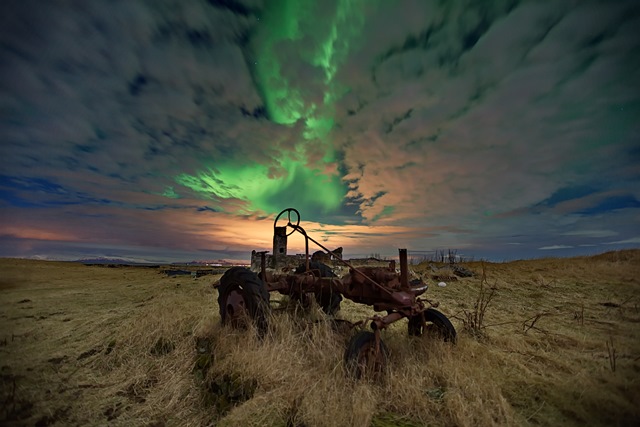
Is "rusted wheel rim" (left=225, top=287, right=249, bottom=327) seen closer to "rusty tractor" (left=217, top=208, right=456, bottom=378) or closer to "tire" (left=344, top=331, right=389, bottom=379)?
"rusty tractor" (left=217, top=208, right=456, bottom=378)

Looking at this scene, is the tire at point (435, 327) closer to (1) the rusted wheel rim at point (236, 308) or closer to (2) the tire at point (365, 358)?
(2) the tire at point (365, 358)

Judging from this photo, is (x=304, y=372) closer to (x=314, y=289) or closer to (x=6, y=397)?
(x=314, y=289)

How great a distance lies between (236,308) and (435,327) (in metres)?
3.57

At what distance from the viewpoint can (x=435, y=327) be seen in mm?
4816

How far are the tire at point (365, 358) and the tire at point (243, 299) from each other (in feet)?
5.82

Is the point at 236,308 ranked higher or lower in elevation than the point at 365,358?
higher

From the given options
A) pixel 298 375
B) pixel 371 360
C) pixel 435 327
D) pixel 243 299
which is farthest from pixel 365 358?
pixel 243 299

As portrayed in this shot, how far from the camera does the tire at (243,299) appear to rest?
15.4 ft

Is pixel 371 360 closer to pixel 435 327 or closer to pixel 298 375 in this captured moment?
pixel 298 375

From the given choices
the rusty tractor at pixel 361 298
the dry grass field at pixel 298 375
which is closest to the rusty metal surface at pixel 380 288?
the rusty tractor at pixel 361 298

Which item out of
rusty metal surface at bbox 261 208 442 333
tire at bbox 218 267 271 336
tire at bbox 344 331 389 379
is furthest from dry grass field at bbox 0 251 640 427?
rusty metal surface at bbox 261 208 442 333

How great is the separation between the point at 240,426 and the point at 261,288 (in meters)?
2.17

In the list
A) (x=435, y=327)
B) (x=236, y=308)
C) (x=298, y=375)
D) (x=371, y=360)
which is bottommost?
(x=298, y=375)

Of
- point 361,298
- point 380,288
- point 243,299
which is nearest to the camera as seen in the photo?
point 380,288
